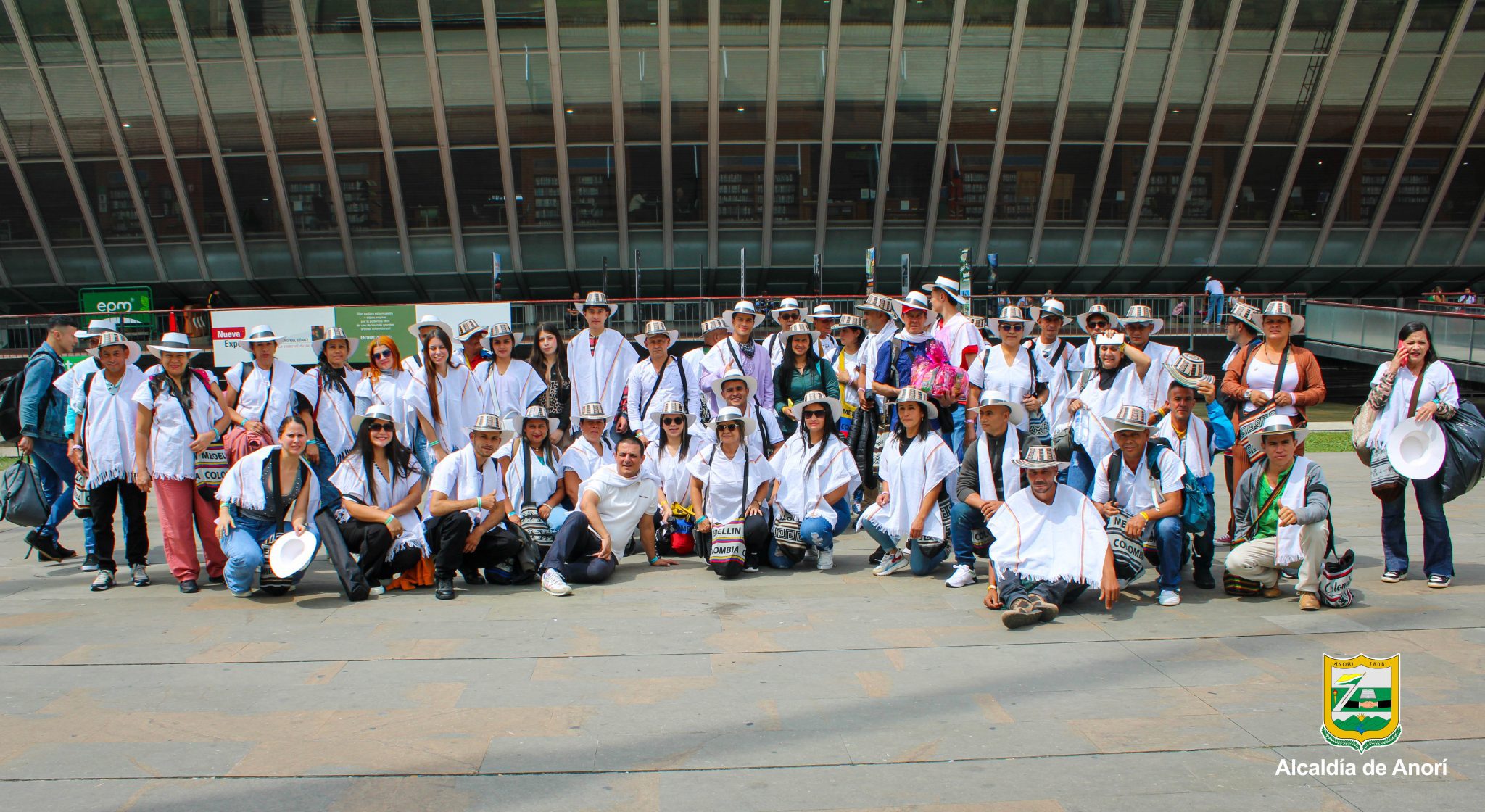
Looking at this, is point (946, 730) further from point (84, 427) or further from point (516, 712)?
point (84, 427)

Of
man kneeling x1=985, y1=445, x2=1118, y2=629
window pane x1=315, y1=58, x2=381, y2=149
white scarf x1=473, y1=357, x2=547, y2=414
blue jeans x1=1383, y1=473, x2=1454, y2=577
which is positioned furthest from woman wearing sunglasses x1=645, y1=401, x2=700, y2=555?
window pane x1=315, y1=58, x2=381, y2=149

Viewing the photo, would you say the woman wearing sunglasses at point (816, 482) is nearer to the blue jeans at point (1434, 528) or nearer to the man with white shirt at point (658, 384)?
the man with white shirt at point (658, 384)

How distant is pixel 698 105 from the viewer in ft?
80.4

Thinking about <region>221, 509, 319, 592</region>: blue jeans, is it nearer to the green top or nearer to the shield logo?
the shield logo

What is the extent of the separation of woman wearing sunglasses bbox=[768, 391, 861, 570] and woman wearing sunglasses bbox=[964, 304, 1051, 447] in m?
1.01

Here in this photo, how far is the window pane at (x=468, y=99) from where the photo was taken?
2384 centimetres

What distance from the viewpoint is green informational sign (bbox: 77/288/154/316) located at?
21891mm

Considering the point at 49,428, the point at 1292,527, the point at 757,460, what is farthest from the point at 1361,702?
the point at 49,428

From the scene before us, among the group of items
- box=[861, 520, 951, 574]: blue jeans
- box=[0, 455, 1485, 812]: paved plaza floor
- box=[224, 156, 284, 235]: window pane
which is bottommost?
box=[0, 455, 1485, 812]: paved plaza floor

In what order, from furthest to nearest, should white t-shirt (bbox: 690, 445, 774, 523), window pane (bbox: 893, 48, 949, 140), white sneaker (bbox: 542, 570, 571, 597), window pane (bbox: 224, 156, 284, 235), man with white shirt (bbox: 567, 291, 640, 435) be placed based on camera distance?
window pane (bbox: 224, 156, 284, 235) → window pane (bbox: 893, 48, 949, 140) → man with white shirt (bbox: 567, 291, 640, 435) → white t-shirt (bbox: 690, 445, 774, 523) → white sneaker (bbox: 542, 570, 571, 597)

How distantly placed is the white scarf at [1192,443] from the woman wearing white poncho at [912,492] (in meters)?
1.47

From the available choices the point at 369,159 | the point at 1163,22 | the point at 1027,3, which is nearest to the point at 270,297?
the point at 369,159

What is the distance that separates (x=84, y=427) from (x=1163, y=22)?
23.3 m

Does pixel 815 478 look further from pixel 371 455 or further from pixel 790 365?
pixel 371 455
